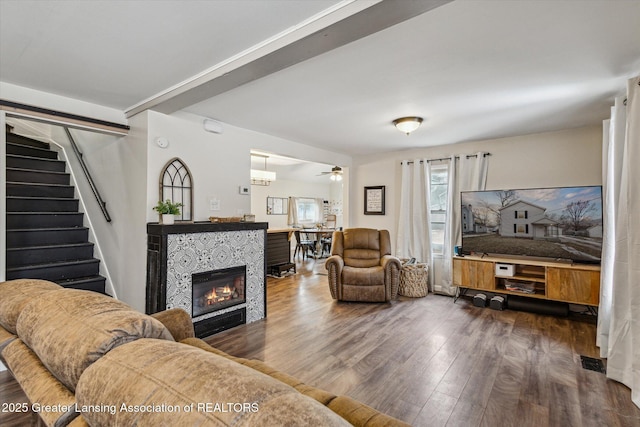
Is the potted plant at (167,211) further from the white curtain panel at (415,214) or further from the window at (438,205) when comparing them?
the window at (438,205)

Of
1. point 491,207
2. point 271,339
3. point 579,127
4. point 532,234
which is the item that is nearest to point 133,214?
point 271,339

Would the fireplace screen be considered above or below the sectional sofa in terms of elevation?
below

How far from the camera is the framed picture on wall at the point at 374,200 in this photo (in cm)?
570

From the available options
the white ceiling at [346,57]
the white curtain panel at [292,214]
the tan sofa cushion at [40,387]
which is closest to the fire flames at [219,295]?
the white ceiling at [346,57]

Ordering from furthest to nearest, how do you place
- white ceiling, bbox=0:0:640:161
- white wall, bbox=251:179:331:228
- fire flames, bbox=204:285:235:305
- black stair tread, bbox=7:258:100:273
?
1. white wall, bbox=251:179:331:228
2. fire flames, bbox=204:285:235:305
3. black stair tread, bbox=7:258:100:273
4. white ceiling, bbox=0:0:640:161

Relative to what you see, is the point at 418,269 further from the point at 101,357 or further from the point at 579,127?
the point at 101,357

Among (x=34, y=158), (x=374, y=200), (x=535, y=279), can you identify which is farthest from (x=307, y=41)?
(x=34, y=158)

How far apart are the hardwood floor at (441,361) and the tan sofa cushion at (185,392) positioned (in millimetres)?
1701

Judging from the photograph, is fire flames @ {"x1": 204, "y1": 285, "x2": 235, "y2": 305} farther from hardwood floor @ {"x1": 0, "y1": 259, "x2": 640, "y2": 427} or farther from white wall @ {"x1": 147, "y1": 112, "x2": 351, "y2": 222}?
white wall @ {"x1": 147, "y1": 112, "x2": 351, "y2": 222}

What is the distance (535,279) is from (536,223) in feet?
2.36

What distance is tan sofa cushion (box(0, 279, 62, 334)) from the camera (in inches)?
49.1

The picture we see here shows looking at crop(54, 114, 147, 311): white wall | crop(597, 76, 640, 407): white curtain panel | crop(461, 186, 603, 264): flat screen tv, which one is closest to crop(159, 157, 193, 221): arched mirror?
crop(54, 114, 147, 311): white wall

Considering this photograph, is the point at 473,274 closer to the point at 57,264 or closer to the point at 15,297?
the point at 15,297

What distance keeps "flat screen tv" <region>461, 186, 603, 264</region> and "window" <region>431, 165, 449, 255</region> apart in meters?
0.53
